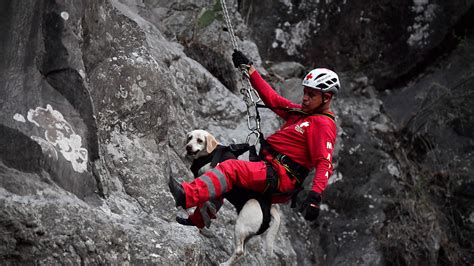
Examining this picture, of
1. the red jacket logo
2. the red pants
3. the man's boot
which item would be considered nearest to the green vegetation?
the red jacket logo

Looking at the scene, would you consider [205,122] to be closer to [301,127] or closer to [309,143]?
[301,127]

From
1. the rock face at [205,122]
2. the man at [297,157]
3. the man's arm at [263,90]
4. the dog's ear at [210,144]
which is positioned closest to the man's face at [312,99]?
the man at [297,157]

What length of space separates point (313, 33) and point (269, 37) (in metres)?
0.88

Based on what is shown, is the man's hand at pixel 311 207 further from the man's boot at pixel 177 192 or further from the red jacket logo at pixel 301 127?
the man's boot at pixel 177 192

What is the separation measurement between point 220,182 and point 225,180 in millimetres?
79

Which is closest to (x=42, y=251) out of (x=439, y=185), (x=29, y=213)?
(x=29, y=213)

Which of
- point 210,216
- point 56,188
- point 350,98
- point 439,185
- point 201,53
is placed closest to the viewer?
point 56,188

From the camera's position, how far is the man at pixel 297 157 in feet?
20.6

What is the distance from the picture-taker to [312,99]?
6.76 meters

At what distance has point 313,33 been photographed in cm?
1367

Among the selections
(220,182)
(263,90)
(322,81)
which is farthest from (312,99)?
(220,182)

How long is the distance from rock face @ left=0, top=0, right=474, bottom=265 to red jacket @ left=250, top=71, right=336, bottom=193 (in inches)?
45.1

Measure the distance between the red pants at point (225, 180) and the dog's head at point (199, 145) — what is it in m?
0.39

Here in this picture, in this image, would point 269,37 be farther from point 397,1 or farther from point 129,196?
point 129,196
